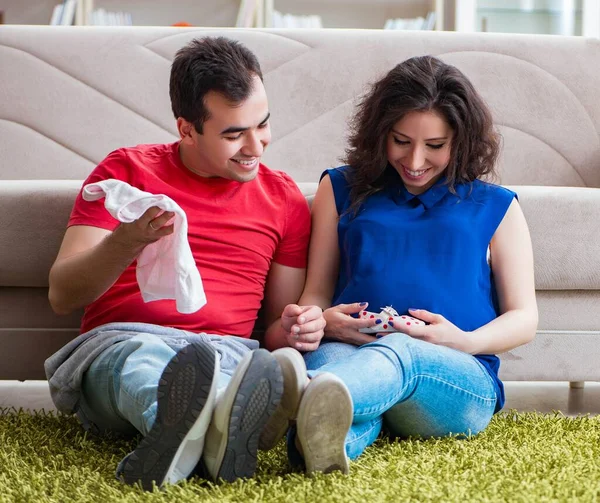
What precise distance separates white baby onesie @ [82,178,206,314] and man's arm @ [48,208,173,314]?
0.02 meters

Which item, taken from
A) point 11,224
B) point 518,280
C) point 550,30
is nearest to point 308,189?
point 518,280

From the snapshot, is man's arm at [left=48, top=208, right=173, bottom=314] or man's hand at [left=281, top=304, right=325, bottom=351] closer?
man's arm at [left=48, top=208, right=173, bottom=314]

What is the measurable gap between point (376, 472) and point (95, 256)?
531 mm

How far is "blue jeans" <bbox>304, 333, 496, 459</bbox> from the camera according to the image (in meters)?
1.14

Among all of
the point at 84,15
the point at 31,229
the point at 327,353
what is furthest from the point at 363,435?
the point at 84,15

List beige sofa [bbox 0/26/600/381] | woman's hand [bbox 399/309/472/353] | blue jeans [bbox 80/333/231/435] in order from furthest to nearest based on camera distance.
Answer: beige sofa [bbox 0/26/600/381]
woman's hand [bbox 399/309/472/353]
blue jeans [bbox 80/333/231/435]

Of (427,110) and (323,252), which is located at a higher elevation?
(427,110)

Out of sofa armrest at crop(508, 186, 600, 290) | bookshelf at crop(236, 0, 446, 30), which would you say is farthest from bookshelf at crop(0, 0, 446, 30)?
sofa armrest at crop(508, 186, 600, 290)

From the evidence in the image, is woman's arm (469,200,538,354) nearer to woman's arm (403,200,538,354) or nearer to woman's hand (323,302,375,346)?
woman's arm (403,200,538,354)

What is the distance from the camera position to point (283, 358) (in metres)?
1.03

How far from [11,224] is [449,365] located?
36.2 inches

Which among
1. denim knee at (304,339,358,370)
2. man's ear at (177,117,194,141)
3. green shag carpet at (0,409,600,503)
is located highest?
man's ear at (177,117,194,141)

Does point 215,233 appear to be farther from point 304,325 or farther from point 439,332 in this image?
point 439,332

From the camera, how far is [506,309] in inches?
56.6
